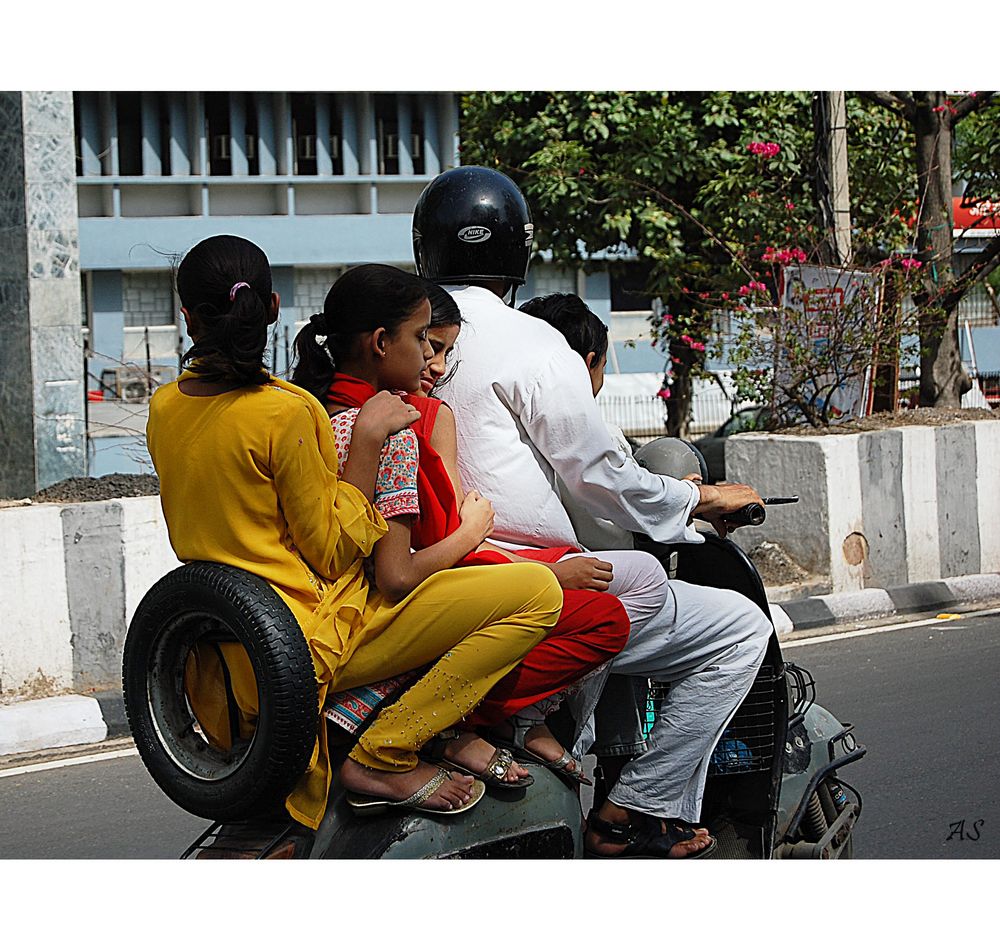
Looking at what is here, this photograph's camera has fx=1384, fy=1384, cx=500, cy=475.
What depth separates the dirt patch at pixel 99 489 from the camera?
657 cm

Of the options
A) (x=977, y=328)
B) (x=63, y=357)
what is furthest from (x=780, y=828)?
(x=977, y=328)

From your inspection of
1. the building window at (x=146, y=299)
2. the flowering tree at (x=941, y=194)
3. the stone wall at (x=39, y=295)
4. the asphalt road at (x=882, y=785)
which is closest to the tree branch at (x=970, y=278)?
the flowering tree at (x=941, y=194)

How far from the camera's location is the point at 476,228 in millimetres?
3094

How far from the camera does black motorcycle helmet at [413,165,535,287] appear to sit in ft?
10.1

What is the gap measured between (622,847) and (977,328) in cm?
2925

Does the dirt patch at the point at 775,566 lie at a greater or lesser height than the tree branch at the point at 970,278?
lesser

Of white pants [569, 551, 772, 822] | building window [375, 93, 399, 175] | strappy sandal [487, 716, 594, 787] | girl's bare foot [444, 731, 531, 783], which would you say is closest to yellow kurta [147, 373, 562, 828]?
girl's bare foot [444, 731, 531, 783]

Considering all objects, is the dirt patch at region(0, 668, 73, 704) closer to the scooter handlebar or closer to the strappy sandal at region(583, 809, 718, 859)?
the strappy sandal at region(583, 809, 718, 859)

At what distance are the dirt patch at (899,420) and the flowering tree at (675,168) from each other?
142 inches

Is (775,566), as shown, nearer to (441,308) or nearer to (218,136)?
(441,308)

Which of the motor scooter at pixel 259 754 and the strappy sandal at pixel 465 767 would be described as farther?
the strappy sandal at pixel 465 767

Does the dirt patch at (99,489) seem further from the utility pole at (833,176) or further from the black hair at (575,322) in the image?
the utility pole at (833,176)

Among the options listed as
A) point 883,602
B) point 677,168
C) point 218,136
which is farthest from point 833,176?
point 218,136

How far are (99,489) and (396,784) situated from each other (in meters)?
4.54
